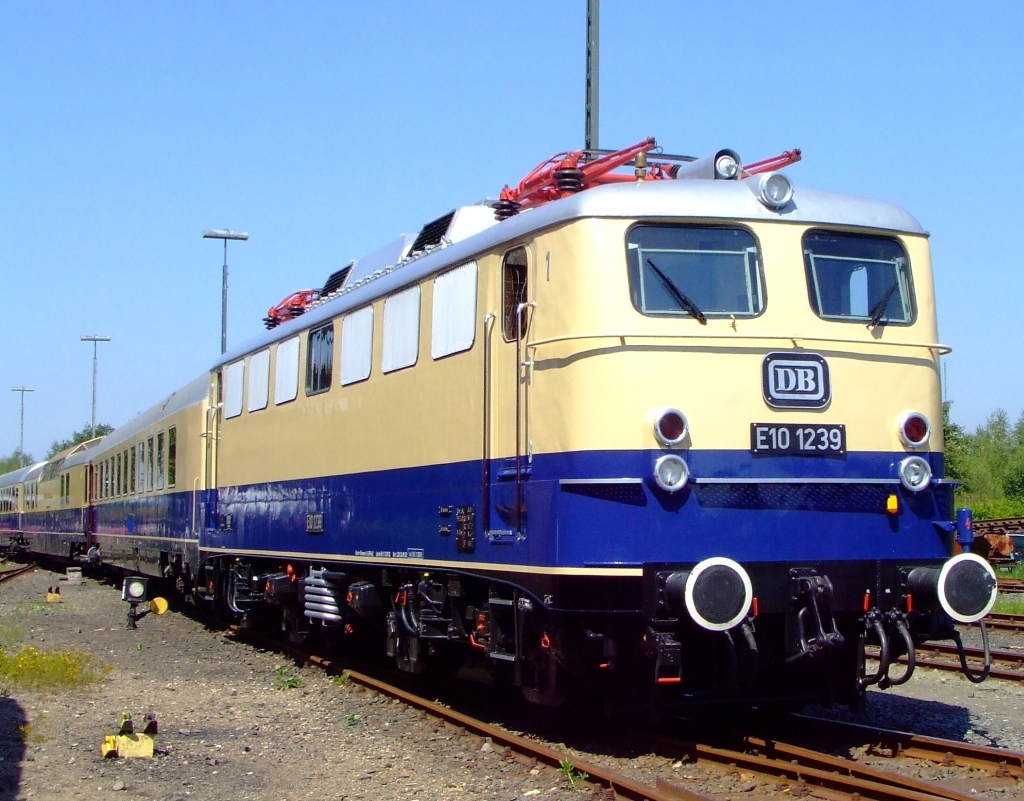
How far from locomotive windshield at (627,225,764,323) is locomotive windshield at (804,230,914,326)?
0.45 m

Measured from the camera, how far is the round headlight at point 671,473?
25.1 feet

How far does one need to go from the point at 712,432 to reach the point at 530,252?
176 centimetres

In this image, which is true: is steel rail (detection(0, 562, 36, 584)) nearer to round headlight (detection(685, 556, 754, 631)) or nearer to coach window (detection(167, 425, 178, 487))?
coach window (detection(167, 425, 178, 487))

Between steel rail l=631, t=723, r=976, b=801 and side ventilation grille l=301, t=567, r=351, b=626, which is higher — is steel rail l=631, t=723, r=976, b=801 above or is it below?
below

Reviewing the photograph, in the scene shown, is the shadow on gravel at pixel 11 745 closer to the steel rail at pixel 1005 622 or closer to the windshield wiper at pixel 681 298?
the windshield wiper at pixel 681 298

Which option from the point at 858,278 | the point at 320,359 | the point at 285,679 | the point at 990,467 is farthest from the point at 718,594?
the point at 990,467

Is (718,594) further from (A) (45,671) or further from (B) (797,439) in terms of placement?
(A) (45,671)

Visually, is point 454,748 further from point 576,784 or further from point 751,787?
point 751,787

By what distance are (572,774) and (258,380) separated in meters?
7.69

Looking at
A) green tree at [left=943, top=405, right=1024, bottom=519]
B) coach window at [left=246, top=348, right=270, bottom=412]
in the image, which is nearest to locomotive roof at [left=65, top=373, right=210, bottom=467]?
coach window at [left=246, top=348, right=270, bottom=412]

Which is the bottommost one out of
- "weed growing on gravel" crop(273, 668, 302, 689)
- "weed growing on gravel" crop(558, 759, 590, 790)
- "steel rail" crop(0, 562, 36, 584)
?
"steel rail" crop(0, 562, 36, 584)

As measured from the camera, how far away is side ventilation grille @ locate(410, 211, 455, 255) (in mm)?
10758

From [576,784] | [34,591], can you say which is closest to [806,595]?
[576,784]

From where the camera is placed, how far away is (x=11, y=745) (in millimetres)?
9266
